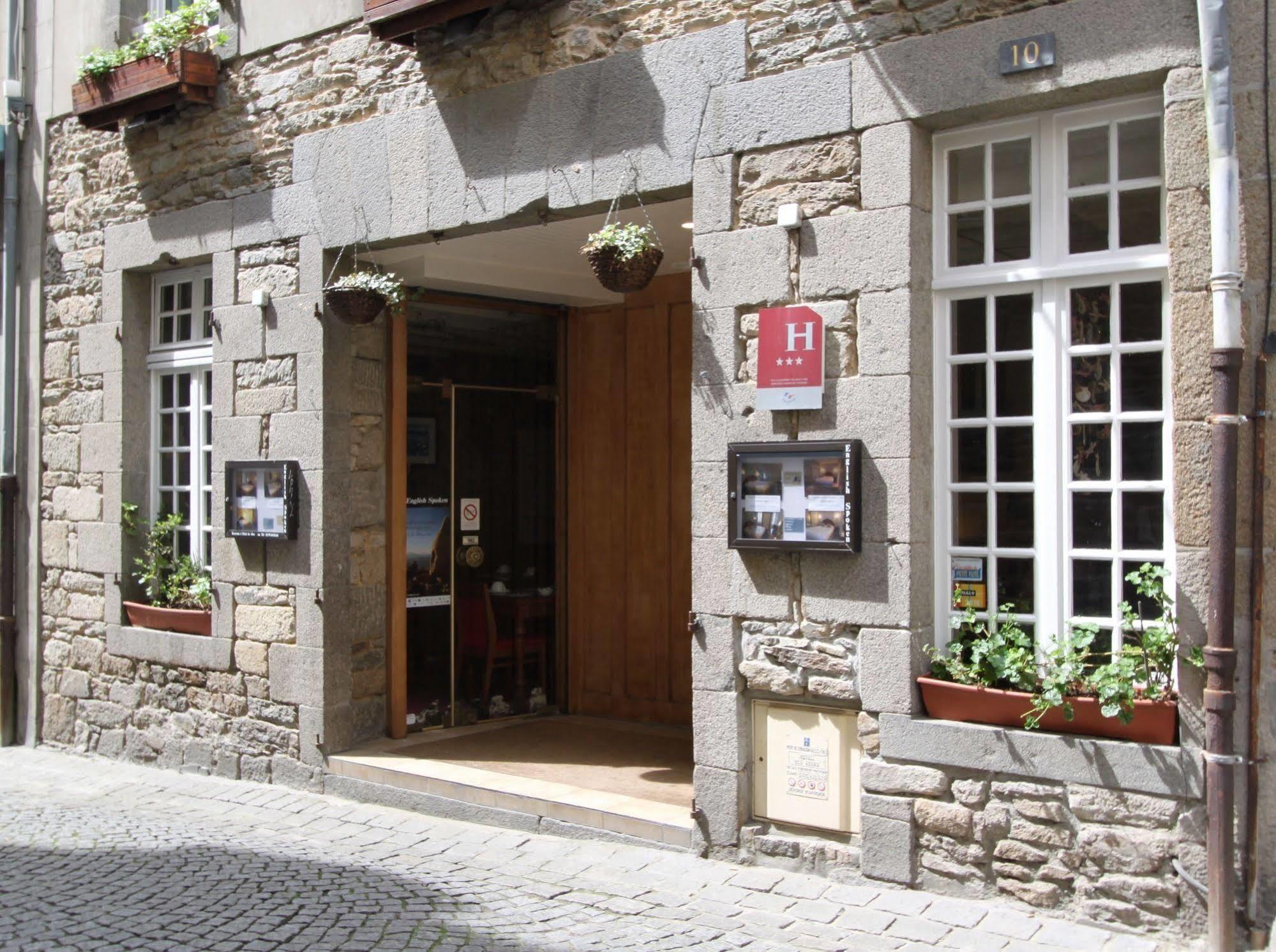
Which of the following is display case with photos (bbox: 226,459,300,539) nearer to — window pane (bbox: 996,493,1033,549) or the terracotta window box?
the terracotta window box

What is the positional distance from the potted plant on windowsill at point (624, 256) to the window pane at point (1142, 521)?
92.8 inches

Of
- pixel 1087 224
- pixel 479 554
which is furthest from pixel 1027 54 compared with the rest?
pixel 479 554

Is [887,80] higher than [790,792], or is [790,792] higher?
[887,80]

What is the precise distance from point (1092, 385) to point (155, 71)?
20.6ft

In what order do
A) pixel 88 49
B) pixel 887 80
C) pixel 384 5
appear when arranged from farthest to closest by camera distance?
pixel 88 49 → pixel 384 5 → pixel 887 80

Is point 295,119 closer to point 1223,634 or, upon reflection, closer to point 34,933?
point 34,933

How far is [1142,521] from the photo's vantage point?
4.98 m

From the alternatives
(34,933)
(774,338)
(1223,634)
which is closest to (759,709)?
(774,338)

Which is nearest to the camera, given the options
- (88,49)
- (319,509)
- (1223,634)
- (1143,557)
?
(1223,634)

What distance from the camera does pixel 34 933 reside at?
16.9 feet

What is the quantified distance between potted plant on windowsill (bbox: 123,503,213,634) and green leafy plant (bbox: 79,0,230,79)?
9.86 ft

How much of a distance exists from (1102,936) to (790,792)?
4.72 ft

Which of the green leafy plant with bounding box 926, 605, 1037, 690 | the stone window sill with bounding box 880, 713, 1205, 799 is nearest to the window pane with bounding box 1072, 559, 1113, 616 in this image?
the green leafy plant with bounding box 926, 605, 1037, 690

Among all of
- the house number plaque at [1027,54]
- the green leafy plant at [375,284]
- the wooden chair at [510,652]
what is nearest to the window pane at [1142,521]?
the house number plaque at [1027,54]
